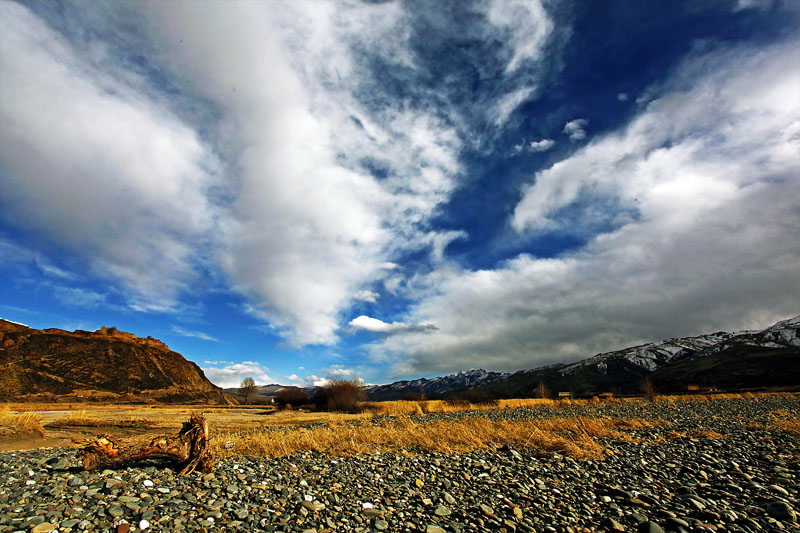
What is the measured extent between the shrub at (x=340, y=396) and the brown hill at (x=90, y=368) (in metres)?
62.1

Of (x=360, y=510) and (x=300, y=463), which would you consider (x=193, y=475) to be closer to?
(x=300, y=463)

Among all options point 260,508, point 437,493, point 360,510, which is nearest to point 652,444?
point 437,493

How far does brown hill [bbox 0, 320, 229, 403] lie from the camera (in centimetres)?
8624

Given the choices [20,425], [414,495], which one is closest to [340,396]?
[20,425]

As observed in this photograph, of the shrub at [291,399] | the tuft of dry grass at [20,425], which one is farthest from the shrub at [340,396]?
the tuft of dry grass at [20,425]

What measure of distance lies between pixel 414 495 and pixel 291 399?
61.8m

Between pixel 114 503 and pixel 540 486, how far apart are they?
27.6 feet

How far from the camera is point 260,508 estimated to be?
641 cm

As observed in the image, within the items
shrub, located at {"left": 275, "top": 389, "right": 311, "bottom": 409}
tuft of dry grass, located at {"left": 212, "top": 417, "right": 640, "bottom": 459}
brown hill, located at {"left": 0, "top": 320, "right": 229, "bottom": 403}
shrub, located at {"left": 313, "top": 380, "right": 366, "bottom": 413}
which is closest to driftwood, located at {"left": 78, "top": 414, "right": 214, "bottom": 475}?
tuft of dry grass, located at {"left": 212, "top": 417, "right": 640, "bottom": 459}

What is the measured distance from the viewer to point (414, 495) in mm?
7379

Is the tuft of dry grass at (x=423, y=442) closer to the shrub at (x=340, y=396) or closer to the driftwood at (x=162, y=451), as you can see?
the driftwood at (x=162, y=451)

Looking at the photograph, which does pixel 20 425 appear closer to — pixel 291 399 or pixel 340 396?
pixel 340 396

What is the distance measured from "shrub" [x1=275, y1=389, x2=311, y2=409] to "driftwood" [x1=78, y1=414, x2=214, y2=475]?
55.0 m

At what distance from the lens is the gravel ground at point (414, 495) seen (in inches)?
229
